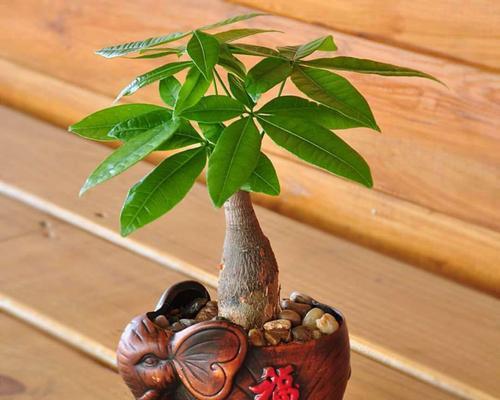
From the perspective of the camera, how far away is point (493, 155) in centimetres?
145

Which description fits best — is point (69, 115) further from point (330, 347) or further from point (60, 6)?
point (330, 347)

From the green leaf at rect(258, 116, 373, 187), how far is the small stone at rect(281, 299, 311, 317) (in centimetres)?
20

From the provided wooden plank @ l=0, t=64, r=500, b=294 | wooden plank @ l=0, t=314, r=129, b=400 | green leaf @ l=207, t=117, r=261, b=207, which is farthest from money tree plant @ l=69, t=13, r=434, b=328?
wooden plank @ l=0, t=64, r=500, b=294

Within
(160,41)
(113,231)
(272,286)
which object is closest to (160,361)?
(272,286)

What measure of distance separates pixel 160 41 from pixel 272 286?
25 centimetres

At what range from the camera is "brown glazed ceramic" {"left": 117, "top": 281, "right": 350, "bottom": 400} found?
2.96ft

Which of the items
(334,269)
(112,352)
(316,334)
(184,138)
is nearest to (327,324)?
(316,334)

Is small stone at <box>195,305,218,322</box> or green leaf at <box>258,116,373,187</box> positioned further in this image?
small stone at <box>195,305,218,322</box>

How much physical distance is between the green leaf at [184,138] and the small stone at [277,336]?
0.61 feet

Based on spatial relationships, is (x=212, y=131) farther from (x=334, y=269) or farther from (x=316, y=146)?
(x=334, y=269)

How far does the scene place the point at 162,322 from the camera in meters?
0.97

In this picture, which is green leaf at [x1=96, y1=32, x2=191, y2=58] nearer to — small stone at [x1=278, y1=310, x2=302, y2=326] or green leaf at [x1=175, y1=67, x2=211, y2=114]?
green leaf at [x1=175, y1=67, x2=211, y2=114]

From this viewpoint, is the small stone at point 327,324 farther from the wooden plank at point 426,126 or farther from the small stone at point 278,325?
the wooden plank at point 426,126

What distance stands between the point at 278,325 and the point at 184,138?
19cm
